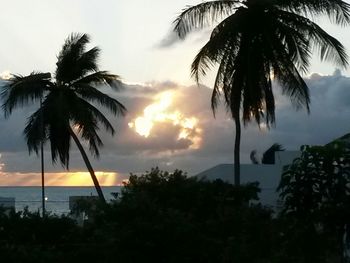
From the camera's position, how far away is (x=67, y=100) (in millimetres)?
35625

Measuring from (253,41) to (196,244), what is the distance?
1566 cm

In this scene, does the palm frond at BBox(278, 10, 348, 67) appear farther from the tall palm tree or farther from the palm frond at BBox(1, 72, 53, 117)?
the palm frond at BBox(1, 72, 53, 117)

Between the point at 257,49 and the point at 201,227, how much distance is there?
14755 mm

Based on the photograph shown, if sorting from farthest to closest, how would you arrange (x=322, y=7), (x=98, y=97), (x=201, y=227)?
(x=98, y=97) → (x=322, y=7) → (x=201, y=227)

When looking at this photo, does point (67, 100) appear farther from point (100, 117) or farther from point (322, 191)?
point (322, 191)

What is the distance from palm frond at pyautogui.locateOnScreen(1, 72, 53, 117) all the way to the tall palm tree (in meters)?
10.6

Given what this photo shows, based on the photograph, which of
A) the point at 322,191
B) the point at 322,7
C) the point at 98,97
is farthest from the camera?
the point at 98,97

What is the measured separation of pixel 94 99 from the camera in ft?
119

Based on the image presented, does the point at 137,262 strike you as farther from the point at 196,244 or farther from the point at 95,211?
the point at 95,211

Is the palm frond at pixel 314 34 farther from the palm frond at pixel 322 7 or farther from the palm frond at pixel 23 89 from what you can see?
the palm frond at pixel 23 89

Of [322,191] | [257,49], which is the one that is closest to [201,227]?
[322,191]

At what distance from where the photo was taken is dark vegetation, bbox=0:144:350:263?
12.0 metres

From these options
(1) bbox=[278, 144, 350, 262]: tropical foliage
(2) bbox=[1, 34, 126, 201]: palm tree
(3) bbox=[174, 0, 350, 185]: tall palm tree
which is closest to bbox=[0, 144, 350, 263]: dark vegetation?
(1) bbox=[278, 144, 350, 262]: tropical foliage

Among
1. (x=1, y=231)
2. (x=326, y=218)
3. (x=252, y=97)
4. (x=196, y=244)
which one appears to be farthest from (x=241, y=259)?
(x=252, y=97)
